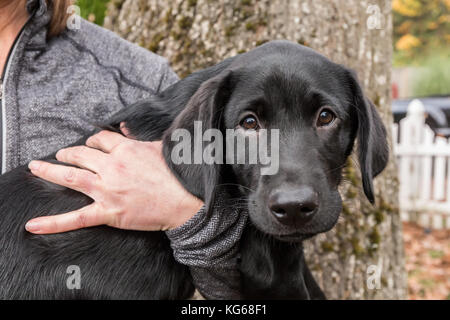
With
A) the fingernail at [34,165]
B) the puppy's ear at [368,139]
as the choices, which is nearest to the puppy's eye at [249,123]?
the puppy's ear at [368,139]

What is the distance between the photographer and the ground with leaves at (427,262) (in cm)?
570

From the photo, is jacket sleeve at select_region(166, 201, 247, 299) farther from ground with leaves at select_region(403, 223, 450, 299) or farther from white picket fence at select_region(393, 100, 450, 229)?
white picket fence at select_region(393, 100, 450, 229)

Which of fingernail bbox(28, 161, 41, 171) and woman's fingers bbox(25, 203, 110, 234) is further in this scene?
fingernail bbox(28, 161, 41, 171)

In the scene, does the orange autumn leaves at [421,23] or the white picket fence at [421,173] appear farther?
the orange autumn leaves at [421,23]

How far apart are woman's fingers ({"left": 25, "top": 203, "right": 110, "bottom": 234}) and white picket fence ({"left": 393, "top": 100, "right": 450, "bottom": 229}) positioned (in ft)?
21.6

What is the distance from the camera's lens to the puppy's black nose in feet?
6.01

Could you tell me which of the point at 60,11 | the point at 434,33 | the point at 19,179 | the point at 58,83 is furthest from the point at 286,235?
the point at 434,33

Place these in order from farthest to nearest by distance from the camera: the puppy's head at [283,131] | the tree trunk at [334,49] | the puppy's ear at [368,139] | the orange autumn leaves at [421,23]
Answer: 1. the orange autumn leaves at [421,23]
2. the tree trunk at [334,49]
3. the puppy's ear at [368,139]
4. the puppy's head at [283,131]

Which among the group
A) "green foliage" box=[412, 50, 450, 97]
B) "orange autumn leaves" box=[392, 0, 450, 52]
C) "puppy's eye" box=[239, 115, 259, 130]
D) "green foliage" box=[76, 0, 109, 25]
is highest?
"orange autumn leaves" box=[392, 0, 450, 52]

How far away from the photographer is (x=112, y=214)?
2064 mm

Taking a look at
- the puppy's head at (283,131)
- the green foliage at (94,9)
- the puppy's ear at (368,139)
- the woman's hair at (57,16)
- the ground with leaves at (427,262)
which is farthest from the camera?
the ground with leaves at (427,262)

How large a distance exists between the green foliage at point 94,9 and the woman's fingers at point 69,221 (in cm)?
264

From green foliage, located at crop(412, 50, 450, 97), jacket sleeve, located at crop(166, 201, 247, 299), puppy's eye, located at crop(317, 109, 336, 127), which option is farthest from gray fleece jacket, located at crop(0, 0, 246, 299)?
green foliage, located at crop(412, 50, 450, 97)

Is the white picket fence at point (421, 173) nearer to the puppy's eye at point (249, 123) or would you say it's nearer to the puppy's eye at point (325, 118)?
the puppy's eye at point (325, 118)
